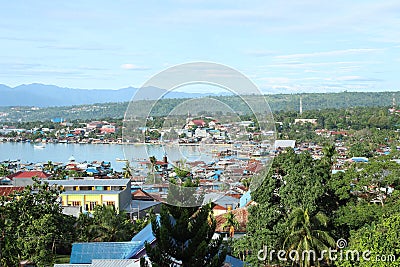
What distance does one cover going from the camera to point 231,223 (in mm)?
8898

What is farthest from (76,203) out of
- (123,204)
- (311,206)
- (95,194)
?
(311,206)

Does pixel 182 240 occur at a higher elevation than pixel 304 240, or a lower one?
higher

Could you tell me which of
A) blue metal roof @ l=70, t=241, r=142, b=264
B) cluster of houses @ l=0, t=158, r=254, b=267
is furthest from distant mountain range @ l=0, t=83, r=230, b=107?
blue metal roof @ l=70, t=241, r=142, b=264

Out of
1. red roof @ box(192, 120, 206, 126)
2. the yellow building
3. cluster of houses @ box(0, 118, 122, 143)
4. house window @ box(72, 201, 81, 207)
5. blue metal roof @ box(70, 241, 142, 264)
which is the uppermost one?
red roof @ box(192, 120, 206, 126)

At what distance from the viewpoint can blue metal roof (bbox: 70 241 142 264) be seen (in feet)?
20.5

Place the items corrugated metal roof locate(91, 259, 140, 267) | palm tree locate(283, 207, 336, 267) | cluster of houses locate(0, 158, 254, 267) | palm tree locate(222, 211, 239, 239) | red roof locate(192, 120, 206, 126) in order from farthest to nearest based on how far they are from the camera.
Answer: palm tree locate(222, 211, 239, 239) → palm tree locate(283, 207, 336, 267) → corrugated metal roof locate(91, 259, 140, 267) → cluster of houses locate(0, 158, 254, 267) → red roof locate(192, 120, 206, 126)

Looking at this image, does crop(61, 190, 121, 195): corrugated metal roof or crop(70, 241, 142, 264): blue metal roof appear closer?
crop(70, 241, 142, 264): blue metal roof

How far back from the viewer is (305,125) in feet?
132

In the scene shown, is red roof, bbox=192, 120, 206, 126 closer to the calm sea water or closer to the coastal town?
the coastal town

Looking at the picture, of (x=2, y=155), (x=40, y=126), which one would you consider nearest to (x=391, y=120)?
(x=2, y=155)

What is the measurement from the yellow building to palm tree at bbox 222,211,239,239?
4.33 metres

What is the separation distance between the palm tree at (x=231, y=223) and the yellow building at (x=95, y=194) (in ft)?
14.2

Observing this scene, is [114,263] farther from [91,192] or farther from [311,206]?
[91,192]

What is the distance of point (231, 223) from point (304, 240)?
252cm
